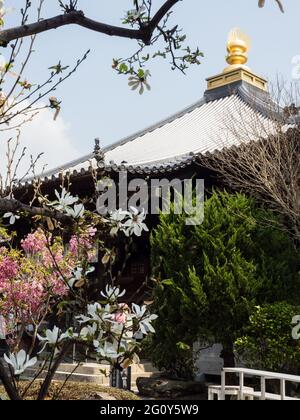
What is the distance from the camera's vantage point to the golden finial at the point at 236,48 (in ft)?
56.5

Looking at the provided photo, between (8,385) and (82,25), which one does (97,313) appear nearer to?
(8,385)

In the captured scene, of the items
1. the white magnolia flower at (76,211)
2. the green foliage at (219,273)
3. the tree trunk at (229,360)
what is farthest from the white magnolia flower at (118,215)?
the tree trunk at (229,360)

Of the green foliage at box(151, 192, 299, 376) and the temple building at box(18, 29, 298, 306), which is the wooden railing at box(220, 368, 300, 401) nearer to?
the green foliage at box(151, 192, 299, 376)

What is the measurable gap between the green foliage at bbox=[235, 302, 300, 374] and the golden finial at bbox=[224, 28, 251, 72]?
10646 mm

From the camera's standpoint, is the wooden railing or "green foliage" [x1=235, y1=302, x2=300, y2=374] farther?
"green foliage" [x1=235, y1=302, x2=300, y2=374]

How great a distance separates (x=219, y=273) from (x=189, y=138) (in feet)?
20.4

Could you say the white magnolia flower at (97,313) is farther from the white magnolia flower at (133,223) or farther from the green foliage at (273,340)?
the green foliage at (273,340)

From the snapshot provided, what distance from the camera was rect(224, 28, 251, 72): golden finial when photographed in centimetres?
1722

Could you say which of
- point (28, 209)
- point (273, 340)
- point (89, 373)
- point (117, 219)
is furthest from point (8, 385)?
point (89, 373)

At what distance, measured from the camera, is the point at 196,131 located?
14586mm

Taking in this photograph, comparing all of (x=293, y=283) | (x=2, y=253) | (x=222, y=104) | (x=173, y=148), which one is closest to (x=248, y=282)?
(x=293, y=283)

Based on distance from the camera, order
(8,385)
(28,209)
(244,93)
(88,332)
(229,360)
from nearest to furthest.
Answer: (8,385) < (88,332) < (28,209) < (229,360) < (244,93)

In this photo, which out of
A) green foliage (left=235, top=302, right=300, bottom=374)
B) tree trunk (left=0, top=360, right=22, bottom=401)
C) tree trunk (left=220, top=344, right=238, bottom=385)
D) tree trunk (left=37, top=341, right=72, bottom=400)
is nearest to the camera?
tree trunk (left=0, top=360, right=22, bottom=401)

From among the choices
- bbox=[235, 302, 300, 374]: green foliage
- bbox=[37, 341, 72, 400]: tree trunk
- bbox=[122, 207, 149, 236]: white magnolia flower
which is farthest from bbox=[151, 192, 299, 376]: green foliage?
bbox=[37, 341, 72, 400]: tree trunk
